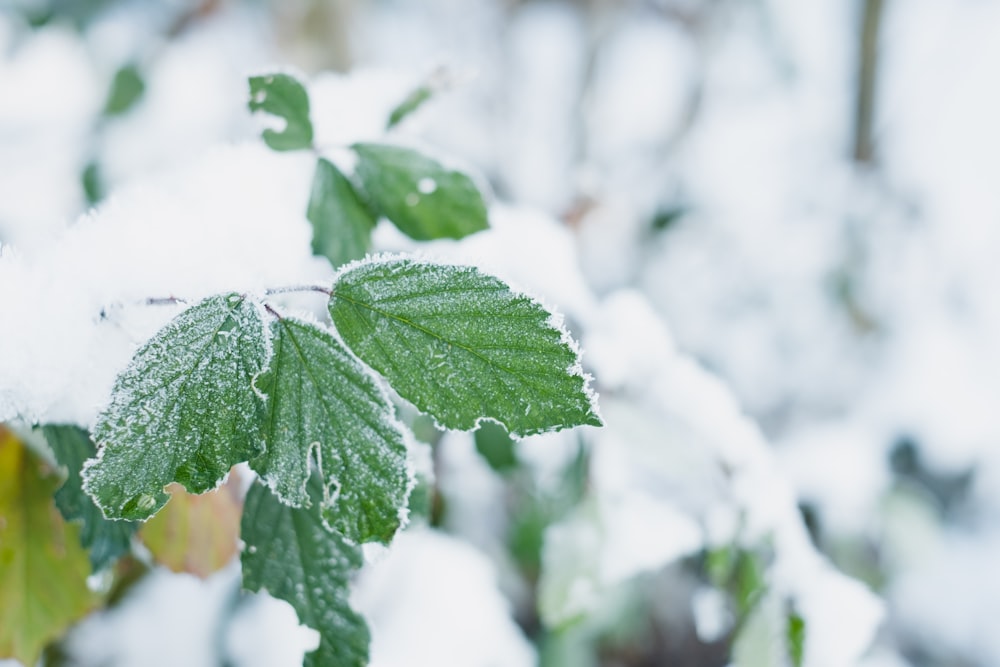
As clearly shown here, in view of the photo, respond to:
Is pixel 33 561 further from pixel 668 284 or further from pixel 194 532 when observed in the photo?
pixel 668 284

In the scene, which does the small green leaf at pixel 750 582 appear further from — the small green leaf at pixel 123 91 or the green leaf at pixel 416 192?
the small green leaf at pixel 123 91

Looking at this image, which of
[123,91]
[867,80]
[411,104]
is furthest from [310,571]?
[867,80]

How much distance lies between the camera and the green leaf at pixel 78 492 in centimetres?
43

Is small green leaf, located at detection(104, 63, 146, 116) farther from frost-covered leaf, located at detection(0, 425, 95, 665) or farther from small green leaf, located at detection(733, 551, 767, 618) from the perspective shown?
small green leaf, located at detection(733, 551, 767, 618)

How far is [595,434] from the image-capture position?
0.73m

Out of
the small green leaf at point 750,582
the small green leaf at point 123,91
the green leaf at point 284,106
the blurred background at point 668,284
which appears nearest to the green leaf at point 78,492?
the blurred background at point 668,284

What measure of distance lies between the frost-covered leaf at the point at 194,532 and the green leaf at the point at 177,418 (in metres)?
0.18

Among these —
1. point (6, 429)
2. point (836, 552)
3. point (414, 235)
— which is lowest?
point (836, 552)

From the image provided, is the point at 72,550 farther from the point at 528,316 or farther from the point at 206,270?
the point at 528,316

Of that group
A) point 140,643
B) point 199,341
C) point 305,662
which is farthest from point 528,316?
point 140,643

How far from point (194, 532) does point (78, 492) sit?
104mm

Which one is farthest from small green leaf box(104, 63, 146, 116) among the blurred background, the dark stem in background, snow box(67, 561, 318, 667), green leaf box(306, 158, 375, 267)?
the dark stem in background

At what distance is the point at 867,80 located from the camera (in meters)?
1.99

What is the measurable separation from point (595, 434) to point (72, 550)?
1.51 feet
